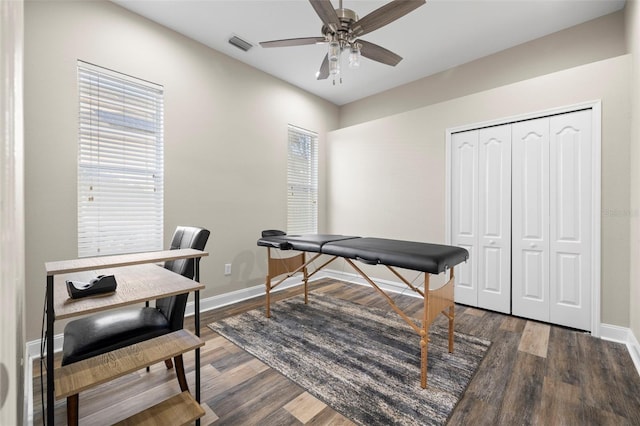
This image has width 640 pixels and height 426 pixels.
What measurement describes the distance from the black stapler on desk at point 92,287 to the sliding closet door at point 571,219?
3.64m

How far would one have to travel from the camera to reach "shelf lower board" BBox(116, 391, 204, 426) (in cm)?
128

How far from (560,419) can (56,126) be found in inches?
158

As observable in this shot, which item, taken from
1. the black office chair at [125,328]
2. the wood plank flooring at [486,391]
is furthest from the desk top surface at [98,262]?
the wood plank flooring at [486,391]

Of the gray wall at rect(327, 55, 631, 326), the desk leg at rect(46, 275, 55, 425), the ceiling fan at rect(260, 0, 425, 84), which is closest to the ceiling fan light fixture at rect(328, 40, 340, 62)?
the ceiling fan at rect(260, 0, 425, 84)

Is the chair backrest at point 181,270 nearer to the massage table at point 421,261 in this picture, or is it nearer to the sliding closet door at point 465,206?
the massage table at point 421,261

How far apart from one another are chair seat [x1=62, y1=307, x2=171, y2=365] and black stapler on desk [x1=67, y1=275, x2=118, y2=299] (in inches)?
12.6

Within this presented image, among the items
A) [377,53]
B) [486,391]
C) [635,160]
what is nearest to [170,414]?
[486,391]

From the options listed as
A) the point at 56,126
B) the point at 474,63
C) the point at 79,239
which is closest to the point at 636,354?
the point at 474,63

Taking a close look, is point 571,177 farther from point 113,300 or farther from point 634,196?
point 113,300

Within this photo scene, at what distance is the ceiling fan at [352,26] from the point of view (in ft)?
5.33

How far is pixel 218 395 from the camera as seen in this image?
167cm

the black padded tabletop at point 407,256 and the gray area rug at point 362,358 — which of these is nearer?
the gray area rug at point 362,358

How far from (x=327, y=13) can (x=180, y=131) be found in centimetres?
200

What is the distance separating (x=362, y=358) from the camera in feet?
6.75
